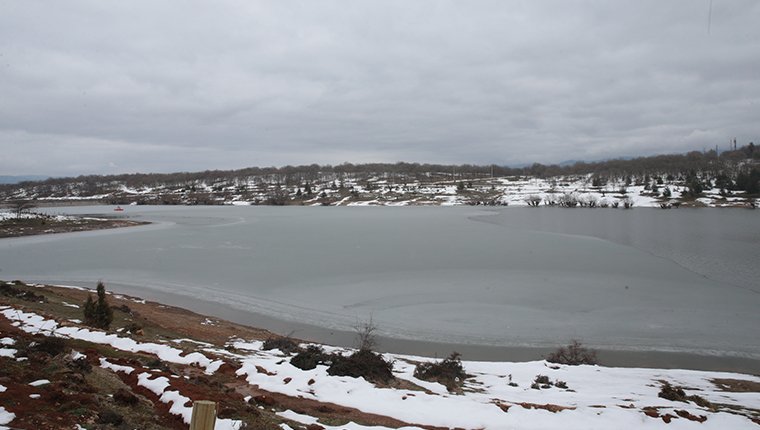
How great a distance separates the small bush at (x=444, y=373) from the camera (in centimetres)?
851

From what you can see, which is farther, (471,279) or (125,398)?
(471,279)

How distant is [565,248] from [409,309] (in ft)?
53.9

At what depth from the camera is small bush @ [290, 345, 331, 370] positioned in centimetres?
840

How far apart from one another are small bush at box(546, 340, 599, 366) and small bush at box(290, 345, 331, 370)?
5.51 meters

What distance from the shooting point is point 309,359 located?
861cm

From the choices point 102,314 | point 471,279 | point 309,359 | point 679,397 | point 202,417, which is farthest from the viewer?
point 471,279

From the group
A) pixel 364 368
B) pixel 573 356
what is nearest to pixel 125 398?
pixel 364 368

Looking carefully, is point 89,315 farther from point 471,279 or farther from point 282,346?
point 471,279

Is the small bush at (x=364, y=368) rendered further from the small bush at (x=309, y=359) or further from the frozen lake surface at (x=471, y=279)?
the frozen lake surface at (x=471, y=279)

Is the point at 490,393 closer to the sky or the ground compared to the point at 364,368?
closer to the ground

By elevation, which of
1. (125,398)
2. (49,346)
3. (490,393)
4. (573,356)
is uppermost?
(49,346)

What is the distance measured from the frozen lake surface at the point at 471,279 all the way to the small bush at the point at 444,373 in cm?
308

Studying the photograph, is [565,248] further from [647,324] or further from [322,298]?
[322,298]

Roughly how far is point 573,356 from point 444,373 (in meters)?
3.75
